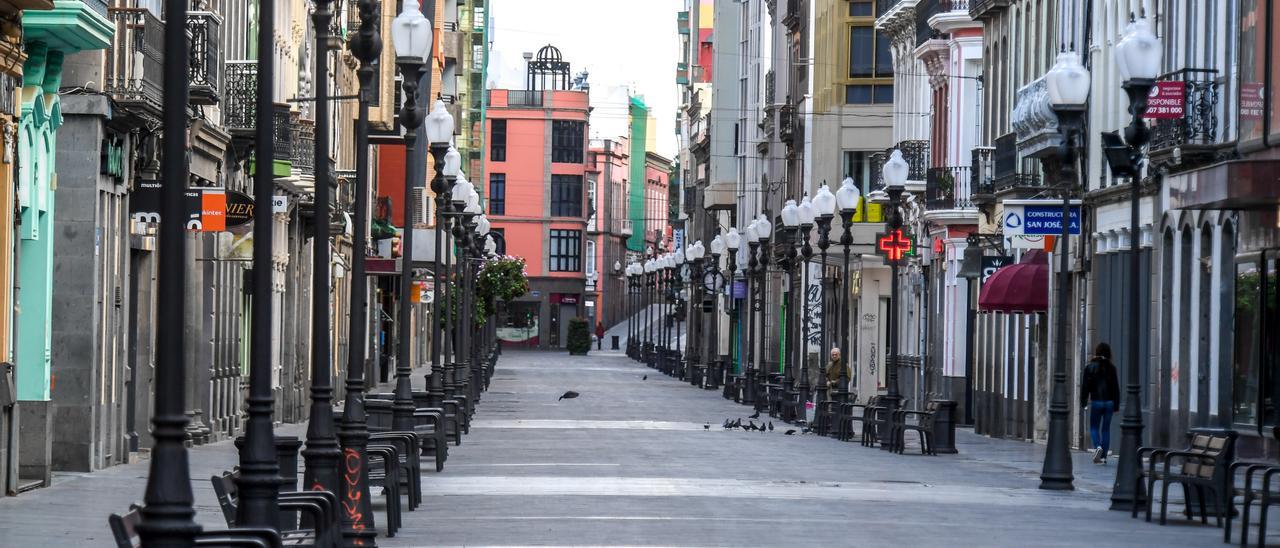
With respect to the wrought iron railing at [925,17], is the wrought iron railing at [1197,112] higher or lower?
lower

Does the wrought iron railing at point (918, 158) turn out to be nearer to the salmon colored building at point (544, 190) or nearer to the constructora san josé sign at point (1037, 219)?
the constructora san josé sign at point (1037, 219)

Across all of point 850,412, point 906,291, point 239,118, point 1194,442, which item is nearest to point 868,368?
point 906,291

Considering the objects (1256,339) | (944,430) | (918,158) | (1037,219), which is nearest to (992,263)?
(944,430)

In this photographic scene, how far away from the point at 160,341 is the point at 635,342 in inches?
4346

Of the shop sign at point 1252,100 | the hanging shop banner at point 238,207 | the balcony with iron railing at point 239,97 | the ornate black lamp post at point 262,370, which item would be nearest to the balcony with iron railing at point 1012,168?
the shop sign at point 1252,100

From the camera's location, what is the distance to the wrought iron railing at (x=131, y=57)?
84.7ft

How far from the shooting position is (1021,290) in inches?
1550

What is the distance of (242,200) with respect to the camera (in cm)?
3125

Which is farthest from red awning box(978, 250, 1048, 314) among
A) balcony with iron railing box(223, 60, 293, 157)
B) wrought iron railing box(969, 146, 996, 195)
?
balcony with iron railing box(223, 60, 293, 157)

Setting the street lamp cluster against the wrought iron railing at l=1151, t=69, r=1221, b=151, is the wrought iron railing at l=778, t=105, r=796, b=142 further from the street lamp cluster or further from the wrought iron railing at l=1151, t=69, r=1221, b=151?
the wrought iron railing at l=1151, t=69, r=1221, b=151

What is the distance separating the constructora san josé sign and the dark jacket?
79.1 inches

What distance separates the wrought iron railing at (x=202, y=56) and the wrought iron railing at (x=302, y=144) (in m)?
11.7

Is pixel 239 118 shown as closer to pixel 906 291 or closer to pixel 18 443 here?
pixel 18 443

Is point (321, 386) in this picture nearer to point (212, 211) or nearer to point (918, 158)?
point (212, 211)
